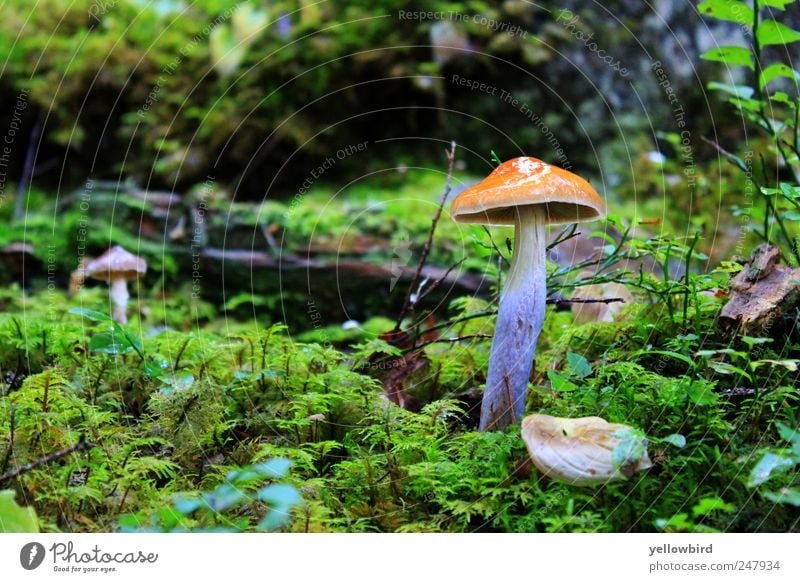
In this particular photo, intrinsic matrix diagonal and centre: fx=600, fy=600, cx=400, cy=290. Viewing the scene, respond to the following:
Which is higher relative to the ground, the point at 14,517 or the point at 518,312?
the point at 518,312

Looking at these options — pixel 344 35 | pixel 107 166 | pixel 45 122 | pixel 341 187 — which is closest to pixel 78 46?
pixel 45 122

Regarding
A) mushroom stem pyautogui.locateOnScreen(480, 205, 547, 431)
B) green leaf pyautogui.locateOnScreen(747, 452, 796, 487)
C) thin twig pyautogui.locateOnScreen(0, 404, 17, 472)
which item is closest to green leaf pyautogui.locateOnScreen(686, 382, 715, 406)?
green leaf pyautogui.locateOnScreen(747, 452, 796, 487)

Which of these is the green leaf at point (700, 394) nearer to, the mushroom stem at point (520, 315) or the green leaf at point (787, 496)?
the green leaf at point (787, 496)

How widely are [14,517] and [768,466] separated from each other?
4.88 feet

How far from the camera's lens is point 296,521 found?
122cm

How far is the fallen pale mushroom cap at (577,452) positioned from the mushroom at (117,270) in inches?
81.8

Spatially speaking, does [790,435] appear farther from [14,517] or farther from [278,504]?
[14,517]

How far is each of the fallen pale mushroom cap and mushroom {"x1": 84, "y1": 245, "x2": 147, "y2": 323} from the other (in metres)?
2.08

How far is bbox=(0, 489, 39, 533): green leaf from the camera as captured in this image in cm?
116

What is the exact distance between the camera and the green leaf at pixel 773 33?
1.67 meters

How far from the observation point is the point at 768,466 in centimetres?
118

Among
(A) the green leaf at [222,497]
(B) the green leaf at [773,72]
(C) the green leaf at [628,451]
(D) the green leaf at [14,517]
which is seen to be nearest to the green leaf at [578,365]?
(C) the green leaf at [628,451]

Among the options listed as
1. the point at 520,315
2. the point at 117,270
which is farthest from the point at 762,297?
the point at 117,270
